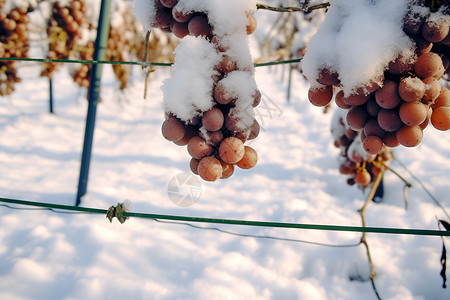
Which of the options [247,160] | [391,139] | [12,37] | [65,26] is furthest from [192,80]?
[65,26]

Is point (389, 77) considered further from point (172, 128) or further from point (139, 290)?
point (139, 290)

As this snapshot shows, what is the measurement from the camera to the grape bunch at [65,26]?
1760mm

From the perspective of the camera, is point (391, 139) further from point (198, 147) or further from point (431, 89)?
point (198, 147)

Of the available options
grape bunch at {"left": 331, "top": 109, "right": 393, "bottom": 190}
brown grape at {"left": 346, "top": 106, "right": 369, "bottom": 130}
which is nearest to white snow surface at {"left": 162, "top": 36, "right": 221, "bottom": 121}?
brown grape at {"left": 346, "top": 106, "right": 369, "bottom": 130}

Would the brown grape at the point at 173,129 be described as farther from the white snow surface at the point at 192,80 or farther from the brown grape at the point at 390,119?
the brown grape at the point at 390,119

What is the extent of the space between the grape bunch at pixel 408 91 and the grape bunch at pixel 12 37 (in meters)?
1.65

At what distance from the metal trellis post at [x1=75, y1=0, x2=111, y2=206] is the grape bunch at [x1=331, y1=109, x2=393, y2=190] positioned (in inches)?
44.1

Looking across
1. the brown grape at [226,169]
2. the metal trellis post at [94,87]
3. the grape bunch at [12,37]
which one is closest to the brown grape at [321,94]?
the brown grape at [226,169]

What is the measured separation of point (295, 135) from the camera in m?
2.70

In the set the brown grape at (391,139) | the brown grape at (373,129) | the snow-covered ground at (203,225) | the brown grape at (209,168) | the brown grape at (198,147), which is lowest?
the snow-covered ground at (203,225)

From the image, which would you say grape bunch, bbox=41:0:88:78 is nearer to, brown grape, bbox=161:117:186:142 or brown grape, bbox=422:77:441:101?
brown grape, bbox=161:117:186:142

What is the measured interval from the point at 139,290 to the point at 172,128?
0.70m

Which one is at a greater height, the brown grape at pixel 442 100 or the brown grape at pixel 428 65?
the brown grape at pixel 428 65

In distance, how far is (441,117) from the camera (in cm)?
57
